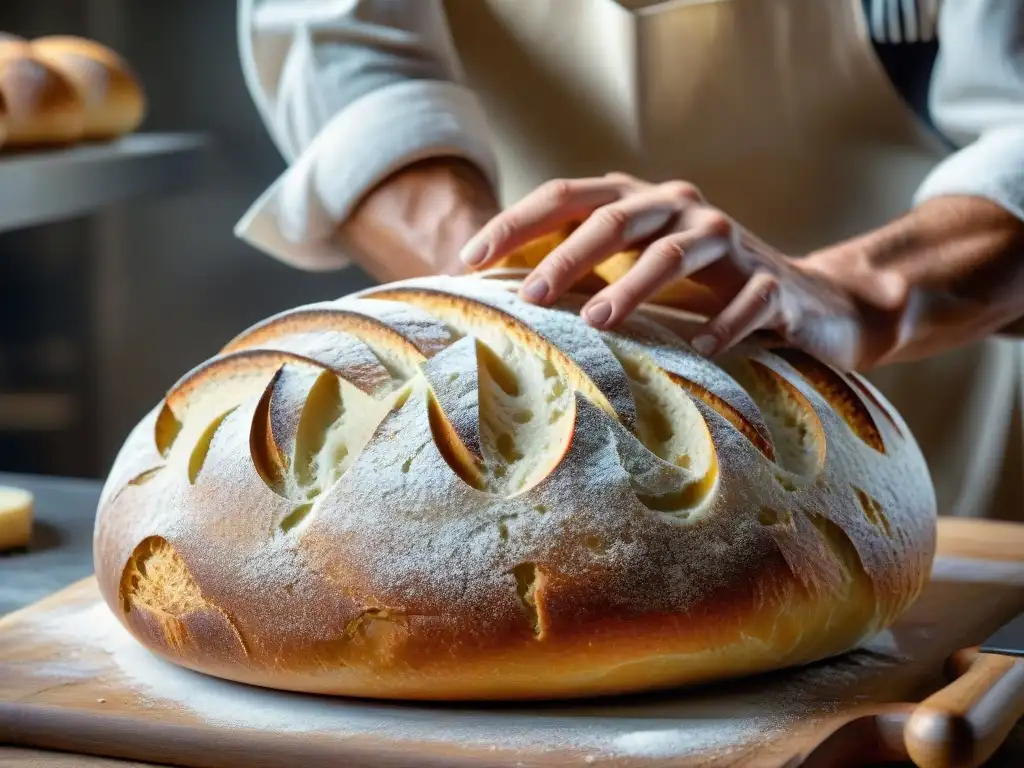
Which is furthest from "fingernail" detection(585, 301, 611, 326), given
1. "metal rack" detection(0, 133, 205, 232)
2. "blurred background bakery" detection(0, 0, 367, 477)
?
"blurred background bakery" detection(0, 0, 367, 477)

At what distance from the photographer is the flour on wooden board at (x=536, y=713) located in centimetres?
81

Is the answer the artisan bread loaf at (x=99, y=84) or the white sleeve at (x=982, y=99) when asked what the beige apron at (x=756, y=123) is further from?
the artisan bread loaf at (x=99, y=84)

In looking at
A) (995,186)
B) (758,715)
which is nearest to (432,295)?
(758,715)

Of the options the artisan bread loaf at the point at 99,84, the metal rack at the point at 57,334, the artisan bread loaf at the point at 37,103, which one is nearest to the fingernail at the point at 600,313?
the artisan bread loaf at the point at 37,103

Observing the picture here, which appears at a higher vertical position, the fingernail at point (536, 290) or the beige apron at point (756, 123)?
the fingernail at point (536, 290)

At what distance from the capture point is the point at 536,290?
39.0 inches

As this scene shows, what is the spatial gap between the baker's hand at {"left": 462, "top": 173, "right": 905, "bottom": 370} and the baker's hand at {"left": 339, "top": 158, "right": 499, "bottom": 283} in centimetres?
22

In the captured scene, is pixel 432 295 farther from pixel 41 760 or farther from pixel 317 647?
pixel 41 760

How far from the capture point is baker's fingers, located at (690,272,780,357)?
1020 millimetres

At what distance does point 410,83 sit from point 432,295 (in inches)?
18.1

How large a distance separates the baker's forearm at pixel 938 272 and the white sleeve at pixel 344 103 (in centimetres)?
40

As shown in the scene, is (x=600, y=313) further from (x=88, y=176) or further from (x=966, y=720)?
(x=88, y=176)

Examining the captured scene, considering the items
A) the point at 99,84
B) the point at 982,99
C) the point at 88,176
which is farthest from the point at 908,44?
the point at 99,84

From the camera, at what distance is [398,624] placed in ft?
2.78
